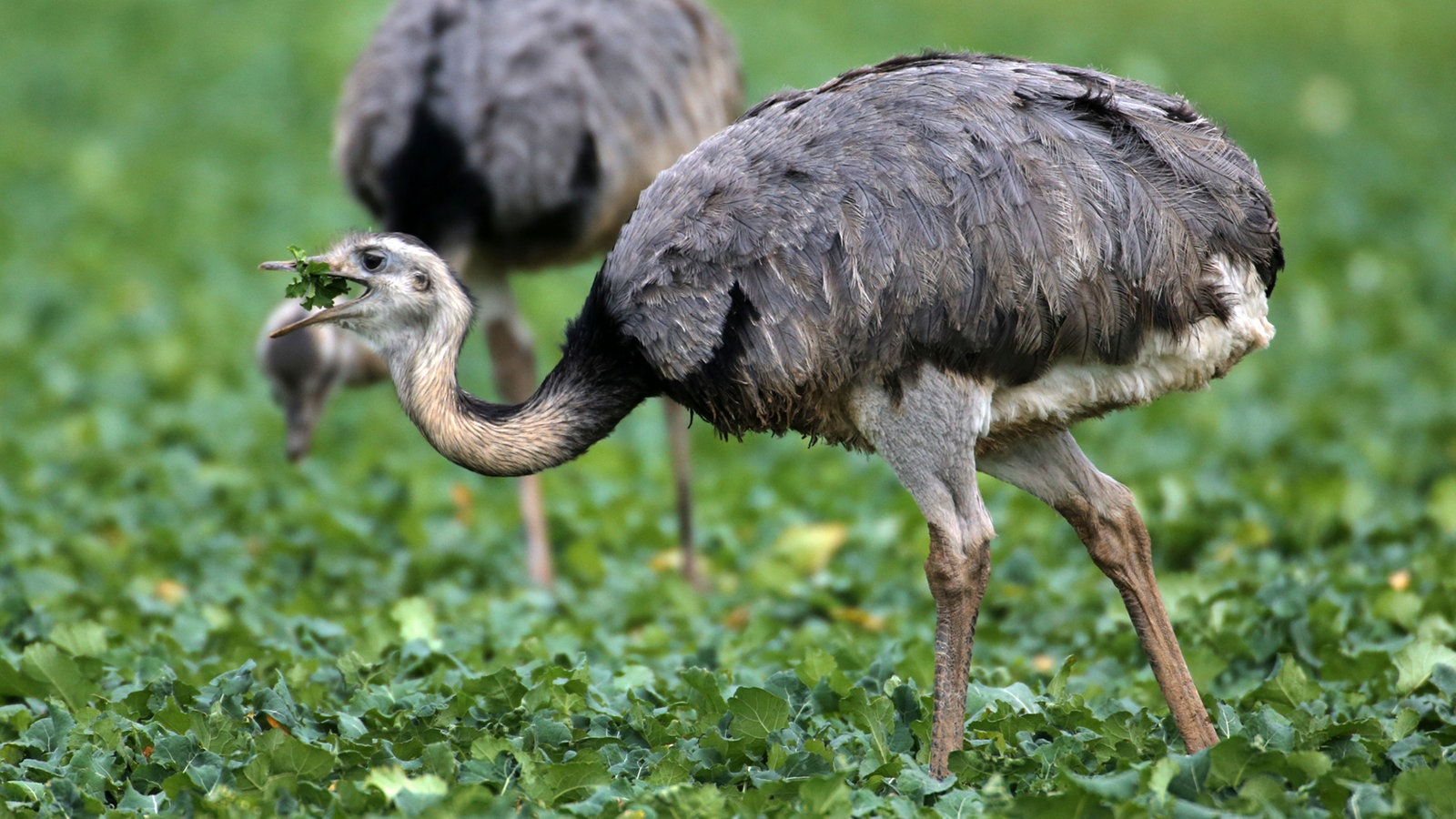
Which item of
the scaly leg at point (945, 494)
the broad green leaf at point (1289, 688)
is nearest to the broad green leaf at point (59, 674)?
the scaly leg at point (945, 494)

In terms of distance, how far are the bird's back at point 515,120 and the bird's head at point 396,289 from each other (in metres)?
2.22

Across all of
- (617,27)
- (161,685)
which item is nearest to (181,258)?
(617,27)

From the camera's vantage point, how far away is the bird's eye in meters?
4.88

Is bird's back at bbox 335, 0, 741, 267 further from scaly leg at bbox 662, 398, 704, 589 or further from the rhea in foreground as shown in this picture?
the rhea in foreground

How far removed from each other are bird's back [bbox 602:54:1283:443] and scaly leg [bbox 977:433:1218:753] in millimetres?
495

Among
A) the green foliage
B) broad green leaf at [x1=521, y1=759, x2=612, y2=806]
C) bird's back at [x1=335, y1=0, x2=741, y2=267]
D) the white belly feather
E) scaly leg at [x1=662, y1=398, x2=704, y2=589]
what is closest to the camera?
broad green leaf at [x1=521, y1=759, x2=612, y2=806]

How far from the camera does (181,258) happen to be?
11.9 meters

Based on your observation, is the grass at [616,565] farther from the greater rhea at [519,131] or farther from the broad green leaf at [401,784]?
the greater rhea at [519,131]

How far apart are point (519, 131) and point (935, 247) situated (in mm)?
3137

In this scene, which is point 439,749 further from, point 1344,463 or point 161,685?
point 1344,463

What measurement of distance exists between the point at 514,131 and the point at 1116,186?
3274 millimetres

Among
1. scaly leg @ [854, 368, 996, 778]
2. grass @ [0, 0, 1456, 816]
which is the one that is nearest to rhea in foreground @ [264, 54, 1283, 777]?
scaly leg @ [854, 368, 996, 778]

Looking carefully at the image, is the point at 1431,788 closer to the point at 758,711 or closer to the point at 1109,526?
the point at 1109,526

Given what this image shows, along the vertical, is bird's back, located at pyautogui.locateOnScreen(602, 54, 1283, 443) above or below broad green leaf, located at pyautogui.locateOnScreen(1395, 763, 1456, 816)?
above
